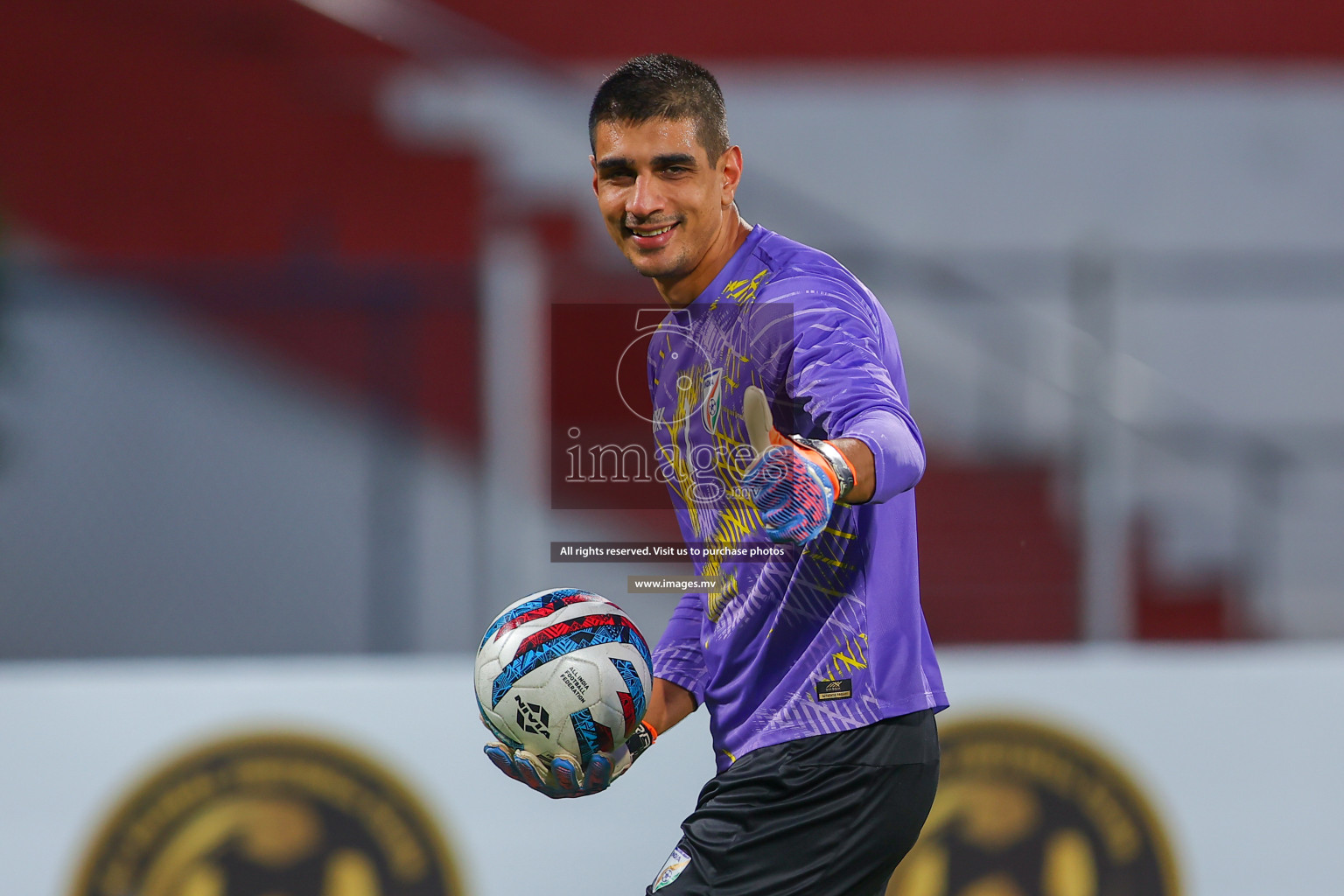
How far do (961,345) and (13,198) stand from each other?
13.5 ft

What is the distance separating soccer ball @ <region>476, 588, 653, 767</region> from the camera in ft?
7.55

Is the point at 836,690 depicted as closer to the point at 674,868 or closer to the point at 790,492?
the point at 674,868

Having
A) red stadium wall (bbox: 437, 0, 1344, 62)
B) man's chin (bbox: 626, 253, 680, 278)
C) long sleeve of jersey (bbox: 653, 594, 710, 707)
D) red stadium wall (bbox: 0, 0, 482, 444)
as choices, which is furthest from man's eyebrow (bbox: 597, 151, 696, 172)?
red stadium wall (bbox: 437, 0, 1344, 62)

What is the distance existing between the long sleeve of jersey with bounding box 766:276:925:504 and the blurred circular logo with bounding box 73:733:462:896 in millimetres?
2400

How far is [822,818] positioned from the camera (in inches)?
87.7

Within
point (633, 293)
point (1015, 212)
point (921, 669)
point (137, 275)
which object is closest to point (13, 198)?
point (137, 275)

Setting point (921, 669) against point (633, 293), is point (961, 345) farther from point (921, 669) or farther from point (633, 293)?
point (921, 669)

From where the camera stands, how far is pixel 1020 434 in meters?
5.29

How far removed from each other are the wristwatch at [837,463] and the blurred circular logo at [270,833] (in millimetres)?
2647

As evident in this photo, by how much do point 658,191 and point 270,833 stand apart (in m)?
2.63

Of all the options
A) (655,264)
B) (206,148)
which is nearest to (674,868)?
(655,264)

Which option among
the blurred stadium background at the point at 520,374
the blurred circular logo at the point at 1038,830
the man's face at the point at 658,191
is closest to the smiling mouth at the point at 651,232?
the man's face at the point at 658,191

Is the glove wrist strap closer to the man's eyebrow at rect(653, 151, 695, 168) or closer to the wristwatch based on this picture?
the wristwatch

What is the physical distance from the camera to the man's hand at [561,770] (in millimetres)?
2297
